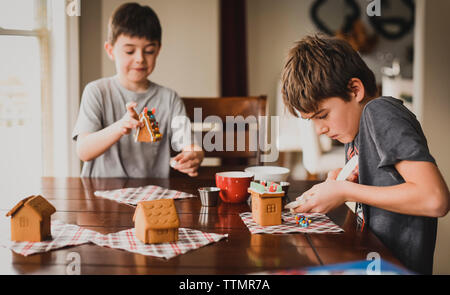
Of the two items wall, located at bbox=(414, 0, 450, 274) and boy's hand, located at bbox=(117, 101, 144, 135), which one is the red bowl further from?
wall, located at bbox=(414, 0, 450, 274)

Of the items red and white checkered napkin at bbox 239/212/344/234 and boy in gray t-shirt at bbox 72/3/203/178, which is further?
boy in gray t-shirt at bbox 72/3/203/178

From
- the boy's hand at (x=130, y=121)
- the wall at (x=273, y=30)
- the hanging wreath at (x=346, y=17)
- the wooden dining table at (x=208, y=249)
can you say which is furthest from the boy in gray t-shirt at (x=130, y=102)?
the hanging wreath at (x=346, y=17)

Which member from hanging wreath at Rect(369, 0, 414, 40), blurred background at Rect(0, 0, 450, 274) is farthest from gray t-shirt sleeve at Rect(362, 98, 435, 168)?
hanging wreath at Rect(369, 0, 414, 40)

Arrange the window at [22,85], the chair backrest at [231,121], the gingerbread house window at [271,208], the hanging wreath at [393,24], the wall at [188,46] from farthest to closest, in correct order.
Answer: the hanging wreath at [393,24] < the wall at [188,46] < the window at [22,85] < the chair backrest at [231,121] < the gingerbread house window at [271,208]

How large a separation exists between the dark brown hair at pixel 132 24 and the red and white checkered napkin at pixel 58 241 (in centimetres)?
101

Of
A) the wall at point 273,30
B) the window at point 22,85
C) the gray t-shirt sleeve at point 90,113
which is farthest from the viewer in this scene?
the wall at point 273,30

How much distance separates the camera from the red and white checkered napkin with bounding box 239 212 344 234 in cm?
83

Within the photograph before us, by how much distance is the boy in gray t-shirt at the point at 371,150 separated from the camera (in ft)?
2.61

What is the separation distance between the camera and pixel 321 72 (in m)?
1.01

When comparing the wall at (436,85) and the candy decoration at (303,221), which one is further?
the wall at (436,85)

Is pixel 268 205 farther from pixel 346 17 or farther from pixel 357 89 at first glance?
pixel 346 17

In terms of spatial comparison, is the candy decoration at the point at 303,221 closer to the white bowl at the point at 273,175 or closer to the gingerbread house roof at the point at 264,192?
the gingerbread house roof at the point at 264,192

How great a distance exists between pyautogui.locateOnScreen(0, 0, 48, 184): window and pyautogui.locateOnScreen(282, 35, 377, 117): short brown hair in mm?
1659

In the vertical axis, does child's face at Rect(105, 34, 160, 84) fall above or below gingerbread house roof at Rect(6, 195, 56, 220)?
above
